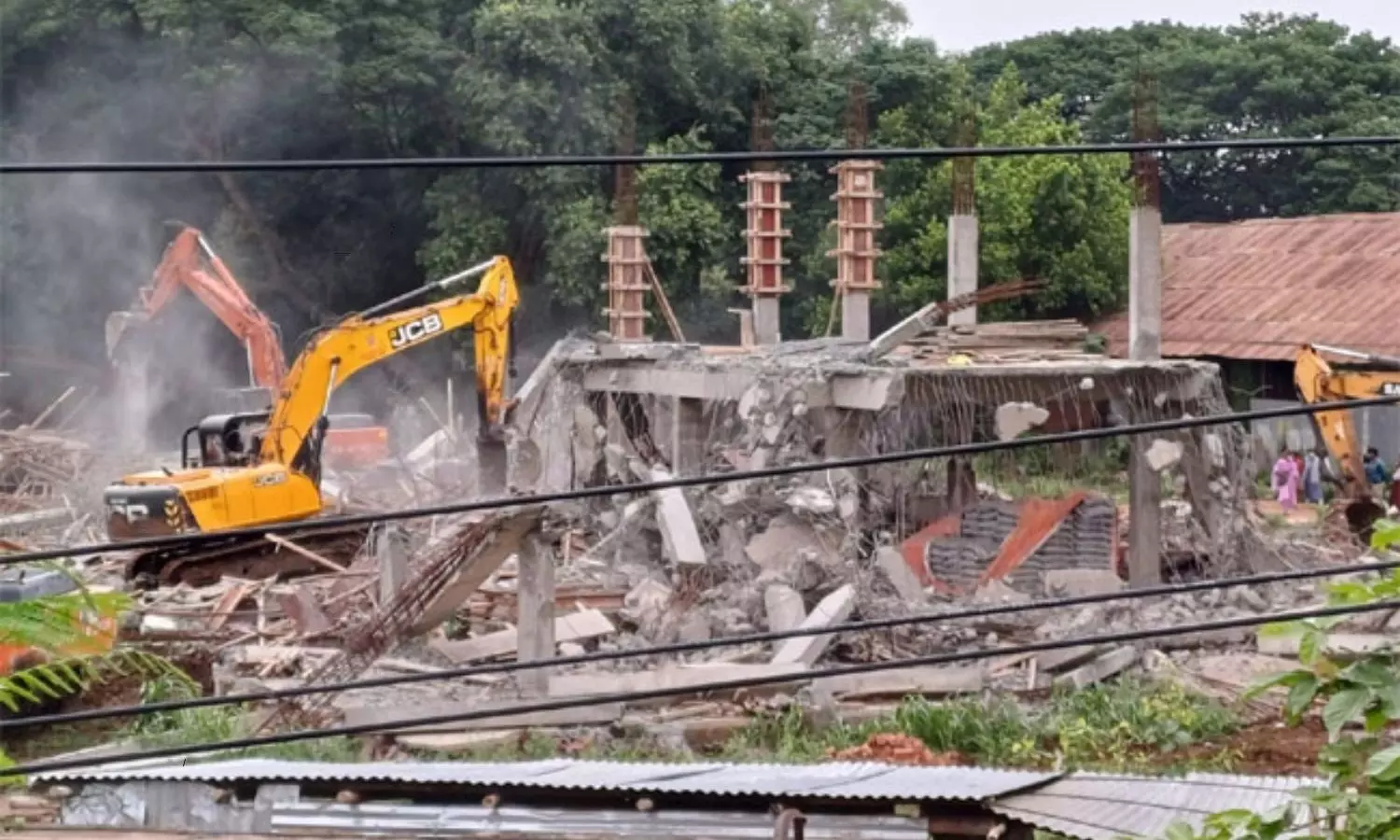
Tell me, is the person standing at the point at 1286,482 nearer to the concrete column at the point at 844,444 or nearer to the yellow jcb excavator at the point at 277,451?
the concrete column at the point at 844,444

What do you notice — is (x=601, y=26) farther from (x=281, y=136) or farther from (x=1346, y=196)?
(x=1346, y=196)

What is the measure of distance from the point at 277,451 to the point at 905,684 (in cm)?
832

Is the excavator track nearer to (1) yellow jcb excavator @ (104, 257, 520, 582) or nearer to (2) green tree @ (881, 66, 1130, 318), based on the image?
(1) yellow jcb excavator @ (104, 257, 520, 582)

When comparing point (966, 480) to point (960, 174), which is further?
point (960, 174)

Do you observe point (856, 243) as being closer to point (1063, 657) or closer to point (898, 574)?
point (898, 574)

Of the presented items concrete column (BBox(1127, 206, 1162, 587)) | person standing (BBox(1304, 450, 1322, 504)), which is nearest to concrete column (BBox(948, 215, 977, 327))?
concrete column (BBox(1127, 206, 1162, 587))

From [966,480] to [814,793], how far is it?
13.5 metres

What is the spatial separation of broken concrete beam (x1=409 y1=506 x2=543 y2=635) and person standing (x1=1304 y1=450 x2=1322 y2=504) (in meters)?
16.4

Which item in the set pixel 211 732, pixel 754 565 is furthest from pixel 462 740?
pixel 754 565

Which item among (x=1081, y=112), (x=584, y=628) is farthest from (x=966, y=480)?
(x=1081, y=112)

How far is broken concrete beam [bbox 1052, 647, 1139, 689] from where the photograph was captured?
16859 millimetres

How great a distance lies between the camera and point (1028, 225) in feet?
113

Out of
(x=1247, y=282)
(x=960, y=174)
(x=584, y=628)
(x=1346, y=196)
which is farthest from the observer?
(x=1346, y=196)

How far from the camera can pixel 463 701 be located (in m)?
15.4
